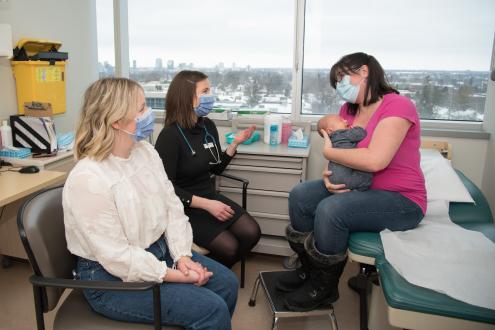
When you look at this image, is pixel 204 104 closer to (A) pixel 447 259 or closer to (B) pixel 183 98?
(B) pixel 183 98

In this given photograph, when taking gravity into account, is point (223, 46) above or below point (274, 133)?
above

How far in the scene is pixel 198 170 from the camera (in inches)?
81.3

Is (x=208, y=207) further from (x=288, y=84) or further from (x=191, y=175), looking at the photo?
(x=288, y=84)

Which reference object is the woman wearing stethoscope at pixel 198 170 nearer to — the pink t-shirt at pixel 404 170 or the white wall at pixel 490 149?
the pink t-shirt at pixel 404 170

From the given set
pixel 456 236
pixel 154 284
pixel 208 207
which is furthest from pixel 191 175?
pixel 456 236

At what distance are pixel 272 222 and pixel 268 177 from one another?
0.96 ft

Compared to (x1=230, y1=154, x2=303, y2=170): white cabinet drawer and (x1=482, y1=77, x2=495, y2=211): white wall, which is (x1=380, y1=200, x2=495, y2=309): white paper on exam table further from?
(x1=482, y1=77, x2=495, y2=211): white wall

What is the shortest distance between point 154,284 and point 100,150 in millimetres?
471

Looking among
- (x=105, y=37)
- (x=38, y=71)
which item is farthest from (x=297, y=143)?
(x=105, y=37)

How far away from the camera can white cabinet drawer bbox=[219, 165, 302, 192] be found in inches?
95.6

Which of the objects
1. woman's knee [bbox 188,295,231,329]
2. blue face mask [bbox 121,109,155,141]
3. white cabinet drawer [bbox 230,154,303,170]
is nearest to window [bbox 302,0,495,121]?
white cabinet drawer [bbox 230,154,303,170]

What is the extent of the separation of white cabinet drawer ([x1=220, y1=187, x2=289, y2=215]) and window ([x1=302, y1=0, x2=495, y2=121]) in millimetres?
1156

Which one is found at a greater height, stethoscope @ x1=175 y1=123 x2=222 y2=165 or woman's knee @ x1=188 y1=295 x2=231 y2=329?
stethoscope @ x1=175 y1=123 x2=222 y2=165

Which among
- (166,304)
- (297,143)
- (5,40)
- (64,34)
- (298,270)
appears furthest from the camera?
(64,34)
